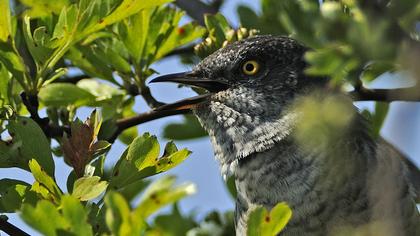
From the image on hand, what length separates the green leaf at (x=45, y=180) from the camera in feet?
9.34

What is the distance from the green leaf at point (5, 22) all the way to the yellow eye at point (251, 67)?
1.25 meters

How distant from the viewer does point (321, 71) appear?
2.04 metres

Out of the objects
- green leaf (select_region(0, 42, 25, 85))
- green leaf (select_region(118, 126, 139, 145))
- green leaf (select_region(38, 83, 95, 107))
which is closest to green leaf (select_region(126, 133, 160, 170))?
green leaf (select_region(0, 42, 25, 85))

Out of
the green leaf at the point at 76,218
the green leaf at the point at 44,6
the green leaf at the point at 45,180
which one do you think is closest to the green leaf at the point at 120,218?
the green leaf at the point at 76,218

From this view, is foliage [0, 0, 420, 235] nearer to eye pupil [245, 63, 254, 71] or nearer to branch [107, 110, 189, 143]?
branch [107, 110, 189, 143]

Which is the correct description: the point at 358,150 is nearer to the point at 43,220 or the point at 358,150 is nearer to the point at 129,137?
the point at 129,137

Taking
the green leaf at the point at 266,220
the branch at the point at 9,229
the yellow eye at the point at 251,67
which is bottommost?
the green leaf at the point at 266,220

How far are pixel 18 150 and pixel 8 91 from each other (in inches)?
24.6

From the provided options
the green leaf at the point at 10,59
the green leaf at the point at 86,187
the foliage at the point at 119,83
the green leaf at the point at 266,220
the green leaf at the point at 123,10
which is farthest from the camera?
the green leaf at the point at 10,59

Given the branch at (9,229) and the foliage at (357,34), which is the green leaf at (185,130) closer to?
the branch at (9,229)

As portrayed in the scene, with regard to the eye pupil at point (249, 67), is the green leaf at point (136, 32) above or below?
above

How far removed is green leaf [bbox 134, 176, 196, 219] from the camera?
210 cm

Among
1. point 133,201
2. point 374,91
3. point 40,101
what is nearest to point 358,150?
point 374,91

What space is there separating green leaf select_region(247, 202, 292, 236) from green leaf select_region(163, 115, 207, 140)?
190cm
